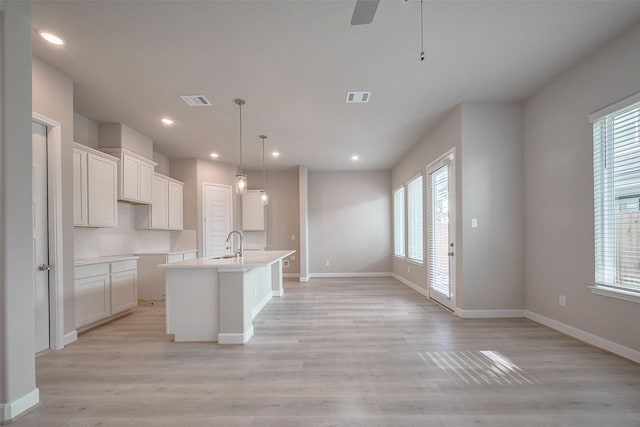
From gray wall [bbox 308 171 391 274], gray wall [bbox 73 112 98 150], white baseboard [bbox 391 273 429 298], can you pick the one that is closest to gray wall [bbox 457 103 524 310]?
white baseboard [bbox 391 273 429 298]

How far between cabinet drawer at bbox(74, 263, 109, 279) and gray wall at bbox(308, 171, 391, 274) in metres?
5.09

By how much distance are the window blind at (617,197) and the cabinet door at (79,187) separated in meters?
5.86

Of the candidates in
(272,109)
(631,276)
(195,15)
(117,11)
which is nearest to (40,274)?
(117,11)

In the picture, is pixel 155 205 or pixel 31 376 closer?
pixel 31 376

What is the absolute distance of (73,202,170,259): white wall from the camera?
4.34 metres

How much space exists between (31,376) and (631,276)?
498 centimetres

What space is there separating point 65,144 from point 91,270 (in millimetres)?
1563

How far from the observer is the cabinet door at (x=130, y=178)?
15.5ft

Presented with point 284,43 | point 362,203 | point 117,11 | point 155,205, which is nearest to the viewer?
point 117,11

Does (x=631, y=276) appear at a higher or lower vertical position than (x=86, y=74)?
lower

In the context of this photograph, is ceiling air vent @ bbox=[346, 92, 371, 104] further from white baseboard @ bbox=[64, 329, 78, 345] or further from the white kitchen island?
white baseboard @ bbox=[64, 329, 78, 345]

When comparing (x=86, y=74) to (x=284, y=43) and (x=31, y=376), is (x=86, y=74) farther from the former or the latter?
(x=31, y=376)

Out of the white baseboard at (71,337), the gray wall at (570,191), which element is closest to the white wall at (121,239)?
the white baseboard at (71,337)

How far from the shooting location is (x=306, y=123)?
481cm
